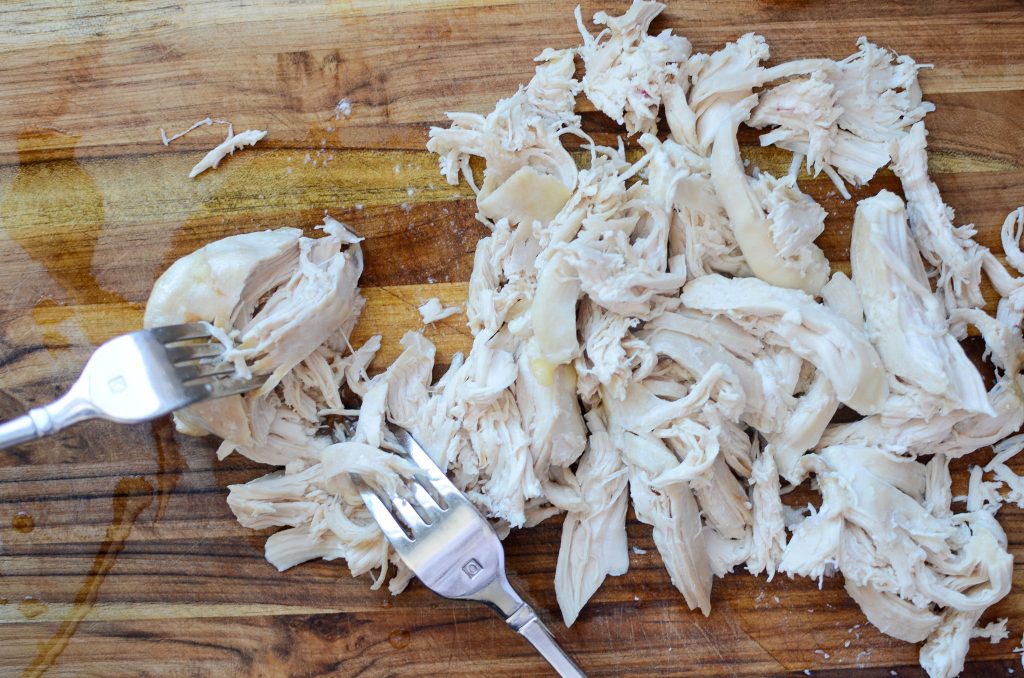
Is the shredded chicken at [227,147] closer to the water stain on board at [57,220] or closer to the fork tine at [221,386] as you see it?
the water stain on board at [57,220]

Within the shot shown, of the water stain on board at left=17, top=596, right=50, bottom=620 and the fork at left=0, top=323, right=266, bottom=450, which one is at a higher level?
the fork at left=0, top=323, right=266, bottom=450

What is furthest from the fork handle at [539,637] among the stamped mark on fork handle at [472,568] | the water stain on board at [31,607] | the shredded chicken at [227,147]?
the shredded chicken at [227,147]

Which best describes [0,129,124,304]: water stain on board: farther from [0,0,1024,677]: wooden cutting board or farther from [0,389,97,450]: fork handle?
[0,389,97,450]: fork handle

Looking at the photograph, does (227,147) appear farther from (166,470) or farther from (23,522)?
(23,522)

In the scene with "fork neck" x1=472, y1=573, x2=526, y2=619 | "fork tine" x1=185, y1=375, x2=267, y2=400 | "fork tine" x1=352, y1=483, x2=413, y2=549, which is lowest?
"fork neck" x1=472, y1=573, x2=526, y2=619

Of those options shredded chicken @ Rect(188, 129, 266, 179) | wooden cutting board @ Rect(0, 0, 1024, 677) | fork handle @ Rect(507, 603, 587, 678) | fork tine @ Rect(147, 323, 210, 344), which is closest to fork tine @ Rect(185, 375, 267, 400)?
fork tine @ Rect(147, 323, 210, 344)

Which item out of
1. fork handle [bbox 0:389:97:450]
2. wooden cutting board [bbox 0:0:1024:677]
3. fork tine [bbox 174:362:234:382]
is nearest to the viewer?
fork handle [bbox 0:389:97:450]
